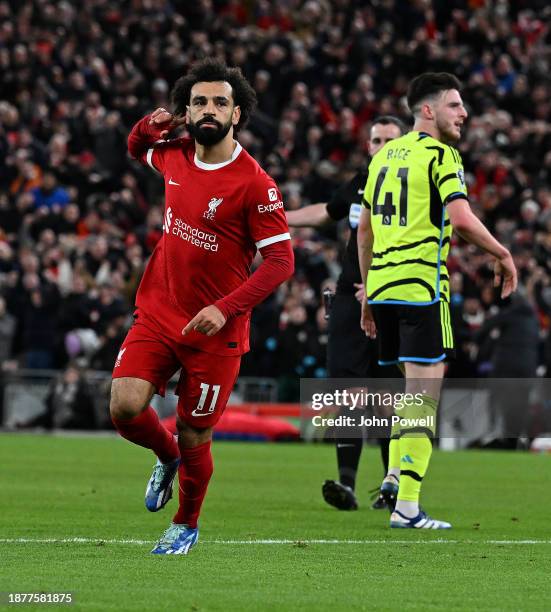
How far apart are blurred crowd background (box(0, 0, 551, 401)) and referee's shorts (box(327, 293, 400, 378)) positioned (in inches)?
316

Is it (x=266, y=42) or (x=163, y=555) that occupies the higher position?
(x=266, y=42)

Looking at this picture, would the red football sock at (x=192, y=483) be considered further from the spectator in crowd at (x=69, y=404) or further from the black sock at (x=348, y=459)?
the spectator in crowd at (x=69, y=404)

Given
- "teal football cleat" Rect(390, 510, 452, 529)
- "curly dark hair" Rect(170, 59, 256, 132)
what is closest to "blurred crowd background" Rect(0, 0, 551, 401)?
"teal football cleat" Rect(390, 510, 452, 529)

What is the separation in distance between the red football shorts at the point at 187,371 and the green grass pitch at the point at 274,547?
0.67 meters

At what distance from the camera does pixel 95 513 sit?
9.39m

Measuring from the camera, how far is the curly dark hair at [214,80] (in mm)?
7402

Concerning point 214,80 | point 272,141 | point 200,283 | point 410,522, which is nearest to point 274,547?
point 200,283

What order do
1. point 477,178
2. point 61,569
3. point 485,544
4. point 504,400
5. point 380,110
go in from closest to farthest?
point 61,569, point 485,544, point 504,400, point 477,178, point 380,110

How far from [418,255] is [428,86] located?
1025 millimetres

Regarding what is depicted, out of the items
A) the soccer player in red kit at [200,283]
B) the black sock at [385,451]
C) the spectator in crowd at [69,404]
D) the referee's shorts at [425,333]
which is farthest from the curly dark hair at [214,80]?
the spectator in crowd at [69,404]

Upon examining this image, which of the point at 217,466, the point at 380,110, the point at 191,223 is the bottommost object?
the point at 217,466

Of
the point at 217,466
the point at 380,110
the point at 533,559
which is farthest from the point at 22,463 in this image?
the point at 380,110

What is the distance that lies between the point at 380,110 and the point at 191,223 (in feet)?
69.0

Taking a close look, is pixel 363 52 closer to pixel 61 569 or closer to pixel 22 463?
pixel 22 463
